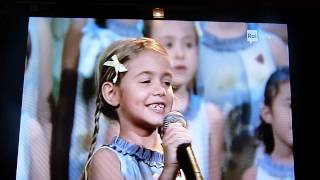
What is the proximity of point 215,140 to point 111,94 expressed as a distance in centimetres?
43

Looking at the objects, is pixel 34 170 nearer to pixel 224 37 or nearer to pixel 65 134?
pixel 65 134

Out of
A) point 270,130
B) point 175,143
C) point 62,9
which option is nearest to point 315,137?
point 270,130

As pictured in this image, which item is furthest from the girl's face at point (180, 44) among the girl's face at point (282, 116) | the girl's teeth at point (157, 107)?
the girl's face at point (282, 116)

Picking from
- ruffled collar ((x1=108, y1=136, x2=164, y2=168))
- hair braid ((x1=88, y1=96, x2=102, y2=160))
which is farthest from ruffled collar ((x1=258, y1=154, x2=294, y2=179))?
hair braid ((x1=88, y1=96, x2=102, y2=160))

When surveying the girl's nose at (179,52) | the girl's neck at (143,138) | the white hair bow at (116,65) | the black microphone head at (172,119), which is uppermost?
the girl's nose at (179,52)

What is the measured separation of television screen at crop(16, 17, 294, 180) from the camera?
174 centimetres

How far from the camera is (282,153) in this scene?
1.79m

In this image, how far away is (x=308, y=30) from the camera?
78.7 inches

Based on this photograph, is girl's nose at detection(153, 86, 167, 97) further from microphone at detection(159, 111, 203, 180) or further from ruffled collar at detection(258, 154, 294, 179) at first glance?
ruffled collar at detection(258, 154, 294, 179)

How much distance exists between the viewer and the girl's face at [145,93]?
1.75m

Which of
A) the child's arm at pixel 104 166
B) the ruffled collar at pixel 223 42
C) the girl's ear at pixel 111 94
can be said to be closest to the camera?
the child's arm at pixel 104 166

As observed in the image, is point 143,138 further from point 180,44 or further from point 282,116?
point 282,116

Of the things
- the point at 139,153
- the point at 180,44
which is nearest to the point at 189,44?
the point at 180,44

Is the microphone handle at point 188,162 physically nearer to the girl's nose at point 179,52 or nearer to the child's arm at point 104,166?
the child's arm at point 104,166
